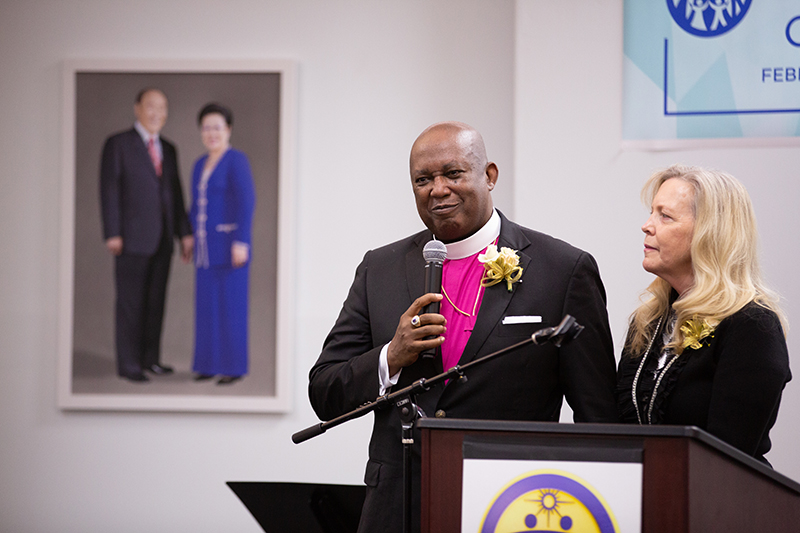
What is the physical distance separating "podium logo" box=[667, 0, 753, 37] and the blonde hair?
53.3 inches

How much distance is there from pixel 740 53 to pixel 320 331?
2277 millimetres

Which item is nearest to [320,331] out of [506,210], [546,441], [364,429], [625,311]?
[364,429]

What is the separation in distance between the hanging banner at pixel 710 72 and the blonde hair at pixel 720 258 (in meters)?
1.17

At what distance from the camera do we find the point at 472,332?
197 cm

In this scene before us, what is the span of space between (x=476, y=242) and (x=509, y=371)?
0.39m

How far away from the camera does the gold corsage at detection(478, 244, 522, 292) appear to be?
6.58 ft

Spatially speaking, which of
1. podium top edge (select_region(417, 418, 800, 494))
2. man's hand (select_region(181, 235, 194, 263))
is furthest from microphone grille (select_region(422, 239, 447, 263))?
man's hand (select_region(181, 235, 194, 263))

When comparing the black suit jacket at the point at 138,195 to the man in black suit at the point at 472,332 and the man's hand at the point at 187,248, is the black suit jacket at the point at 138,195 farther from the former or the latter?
the man in black suit at the point at 472,332

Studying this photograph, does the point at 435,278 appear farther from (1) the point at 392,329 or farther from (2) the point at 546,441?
(2) the point at 546,441

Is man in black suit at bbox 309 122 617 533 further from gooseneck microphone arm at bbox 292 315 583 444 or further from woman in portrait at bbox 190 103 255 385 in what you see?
woman in portrait at bbox 190 103 255 385

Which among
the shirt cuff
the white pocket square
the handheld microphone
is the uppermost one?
the handheld microphone

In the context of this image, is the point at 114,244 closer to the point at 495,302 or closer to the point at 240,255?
the point at 240,255

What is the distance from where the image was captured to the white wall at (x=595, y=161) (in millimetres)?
3080

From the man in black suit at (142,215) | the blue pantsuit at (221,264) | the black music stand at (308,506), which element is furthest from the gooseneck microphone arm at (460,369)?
the man in black suit at (142,215)
